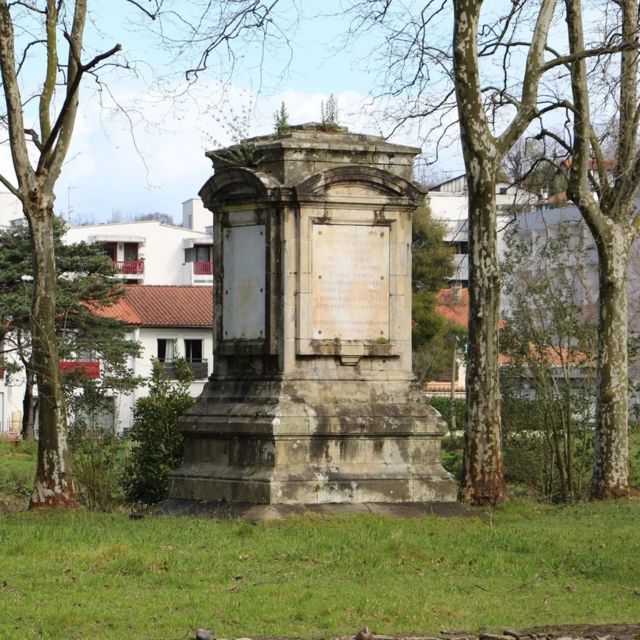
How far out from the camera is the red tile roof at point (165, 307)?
239 ft

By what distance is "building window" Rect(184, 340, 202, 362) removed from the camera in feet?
243

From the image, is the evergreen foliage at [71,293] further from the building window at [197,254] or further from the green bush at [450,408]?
the building window at [197,254]

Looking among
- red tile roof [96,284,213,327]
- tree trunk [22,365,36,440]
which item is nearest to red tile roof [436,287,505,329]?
red tile roof [96,284,213,327]

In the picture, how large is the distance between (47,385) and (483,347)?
5360 millimetres

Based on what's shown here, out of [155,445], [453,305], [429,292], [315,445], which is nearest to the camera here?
[315,445]

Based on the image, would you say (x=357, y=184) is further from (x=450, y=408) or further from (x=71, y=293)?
(x=71, y=293)

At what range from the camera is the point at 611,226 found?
69.8 ft

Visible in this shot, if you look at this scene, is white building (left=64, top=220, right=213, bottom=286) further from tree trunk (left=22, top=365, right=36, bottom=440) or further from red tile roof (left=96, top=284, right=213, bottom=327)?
tree trunk (left=22, top=365, right=36, bottom=440)

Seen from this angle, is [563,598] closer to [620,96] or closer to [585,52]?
[585,52]

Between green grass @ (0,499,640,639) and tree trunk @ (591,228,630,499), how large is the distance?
4672mm

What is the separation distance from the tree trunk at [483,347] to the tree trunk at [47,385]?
4.89 metres

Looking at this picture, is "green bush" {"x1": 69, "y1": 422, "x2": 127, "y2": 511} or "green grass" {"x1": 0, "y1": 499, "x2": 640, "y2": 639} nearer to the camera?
"green grass" {"x1": 0, "y1": 499, "x2": 640, "y2": 639}

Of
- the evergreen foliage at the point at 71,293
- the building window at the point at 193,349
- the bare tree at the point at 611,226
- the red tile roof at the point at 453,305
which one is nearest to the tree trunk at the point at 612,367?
the bare tree at the point at 611,226

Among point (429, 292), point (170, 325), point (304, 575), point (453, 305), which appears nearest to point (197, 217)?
point (170, 325)
